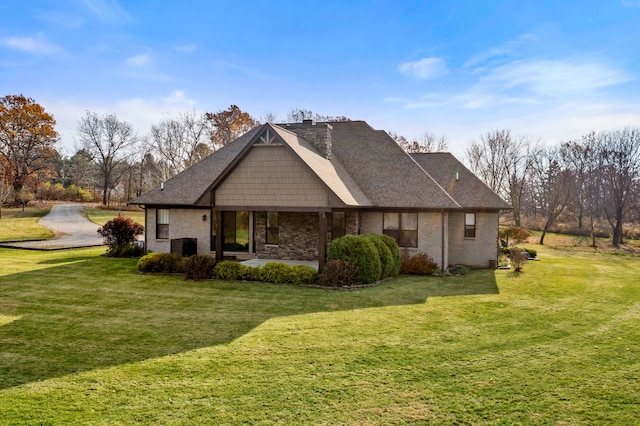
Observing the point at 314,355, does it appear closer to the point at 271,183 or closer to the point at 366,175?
the point at 271,183

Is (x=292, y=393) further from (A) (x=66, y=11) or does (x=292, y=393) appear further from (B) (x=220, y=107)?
(B) (x=220, y=107)

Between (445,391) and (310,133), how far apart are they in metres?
15.5

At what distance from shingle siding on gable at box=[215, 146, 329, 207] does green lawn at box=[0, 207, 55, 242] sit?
21.3 metres

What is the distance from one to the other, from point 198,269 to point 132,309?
166 inches

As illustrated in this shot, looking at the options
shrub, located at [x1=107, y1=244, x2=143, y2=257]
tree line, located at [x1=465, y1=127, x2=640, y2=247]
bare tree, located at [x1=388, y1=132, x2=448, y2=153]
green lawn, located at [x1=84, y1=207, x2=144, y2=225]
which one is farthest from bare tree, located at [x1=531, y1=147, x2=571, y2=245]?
green lawn, located at [x1=84, y1=207, x2=144, y2=225]

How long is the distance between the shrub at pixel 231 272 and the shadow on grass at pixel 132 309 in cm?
51

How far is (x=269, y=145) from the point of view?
15047 millimetres

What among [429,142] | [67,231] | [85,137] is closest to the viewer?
[67,231]

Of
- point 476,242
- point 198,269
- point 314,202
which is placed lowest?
point 198,269

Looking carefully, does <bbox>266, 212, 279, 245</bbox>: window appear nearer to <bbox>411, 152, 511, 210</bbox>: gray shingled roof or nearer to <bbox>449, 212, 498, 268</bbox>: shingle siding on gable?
<bbox>449, 212, 498, 268</bbox>: shingle siding on gable

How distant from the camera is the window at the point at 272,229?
18.3 metres

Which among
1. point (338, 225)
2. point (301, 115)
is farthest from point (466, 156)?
point (338, 225)

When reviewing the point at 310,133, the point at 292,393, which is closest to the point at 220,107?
the point at 310,133

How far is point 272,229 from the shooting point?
60.4 ft
